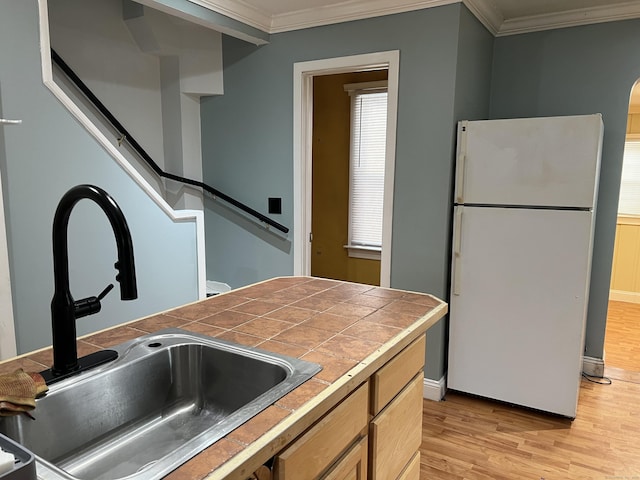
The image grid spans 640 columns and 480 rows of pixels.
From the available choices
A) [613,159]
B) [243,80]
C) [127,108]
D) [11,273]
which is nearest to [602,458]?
[613,159]

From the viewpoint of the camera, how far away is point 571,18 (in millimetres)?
2982

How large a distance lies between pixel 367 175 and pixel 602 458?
9.58 ft

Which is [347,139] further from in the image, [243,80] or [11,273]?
[11,273]

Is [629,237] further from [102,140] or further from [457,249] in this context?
[102,140]

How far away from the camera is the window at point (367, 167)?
4305 mm

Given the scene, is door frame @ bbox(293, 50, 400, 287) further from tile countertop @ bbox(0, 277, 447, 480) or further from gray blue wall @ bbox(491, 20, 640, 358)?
tile countertop @ bbox(0, 277, 447, 480)

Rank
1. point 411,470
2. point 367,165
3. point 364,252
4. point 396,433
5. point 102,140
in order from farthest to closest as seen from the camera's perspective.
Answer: point 364,252 → point 367,165 → point 102,140 → point 411,470 → point 396,433

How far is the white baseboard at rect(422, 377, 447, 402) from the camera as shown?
292cm

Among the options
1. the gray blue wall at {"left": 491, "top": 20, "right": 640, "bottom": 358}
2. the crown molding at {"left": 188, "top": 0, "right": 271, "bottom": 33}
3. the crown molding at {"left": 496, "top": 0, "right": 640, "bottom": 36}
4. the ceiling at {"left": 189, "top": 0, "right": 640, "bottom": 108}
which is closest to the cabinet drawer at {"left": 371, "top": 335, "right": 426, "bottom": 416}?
the ceiling at {"left": 189, "top": 0, "right": 640, "bottom": 108}

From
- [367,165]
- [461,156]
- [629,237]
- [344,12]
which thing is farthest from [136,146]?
[629,237]

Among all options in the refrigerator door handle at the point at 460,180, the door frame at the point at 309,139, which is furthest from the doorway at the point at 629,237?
the door frame at the point at 309,139

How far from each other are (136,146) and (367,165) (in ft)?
6.93

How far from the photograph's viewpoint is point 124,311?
2334 mm

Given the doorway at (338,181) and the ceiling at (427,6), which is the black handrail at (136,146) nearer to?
the ceiling at (427,6)
